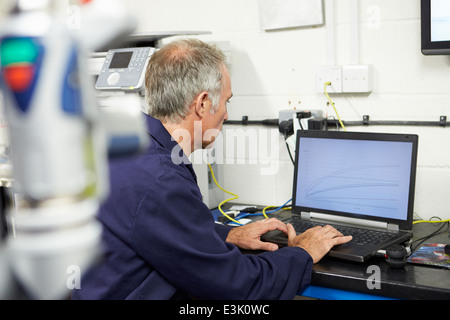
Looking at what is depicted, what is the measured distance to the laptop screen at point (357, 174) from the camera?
5.30 feet

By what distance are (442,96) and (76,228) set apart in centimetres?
172

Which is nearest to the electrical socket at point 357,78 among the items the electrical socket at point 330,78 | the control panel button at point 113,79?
the electrical socket at point 330,78

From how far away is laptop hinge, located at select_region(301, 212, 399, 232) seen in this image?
1.64m

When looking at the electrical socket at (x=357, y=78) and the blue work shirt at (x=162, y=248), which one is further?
the electrical socket at (x=357, y=78)

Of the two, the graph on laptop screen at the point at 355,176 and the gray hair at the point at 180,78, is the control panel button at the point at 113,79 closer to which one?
the gray hair at the point at 180,78

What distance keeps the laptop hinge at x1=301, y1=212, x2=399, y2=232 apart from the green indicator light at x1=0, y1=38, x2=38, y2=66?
150 cm

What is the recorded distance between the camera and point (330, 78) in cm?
195

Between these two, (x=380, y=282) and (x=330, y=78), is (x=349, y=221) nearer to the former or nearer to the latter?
(x=380, y=282)

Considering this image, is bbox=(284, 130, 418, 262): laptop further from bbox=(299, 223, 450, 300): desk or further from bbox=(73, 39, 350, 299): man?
bbox=(73, 39, 350, 299): man

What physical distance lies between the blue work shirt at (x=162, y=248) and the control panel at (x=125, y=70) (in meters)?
0.66

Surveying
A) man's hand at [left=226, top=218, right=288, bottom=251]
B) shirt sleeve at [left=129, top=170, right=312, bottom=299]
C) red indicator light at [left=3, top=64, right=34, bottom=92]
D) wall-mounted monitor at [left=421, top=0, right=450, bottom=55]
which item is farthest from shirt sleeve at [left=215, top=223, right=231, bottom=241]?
red indicator light at [left=3, top=64, right=34, bottom=92]

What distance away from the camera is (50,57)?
0.99ft

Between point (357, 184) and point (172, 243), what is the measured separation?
2.51 ft

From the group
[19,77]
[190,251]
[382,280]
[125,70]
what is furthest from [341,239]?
[19,77]
